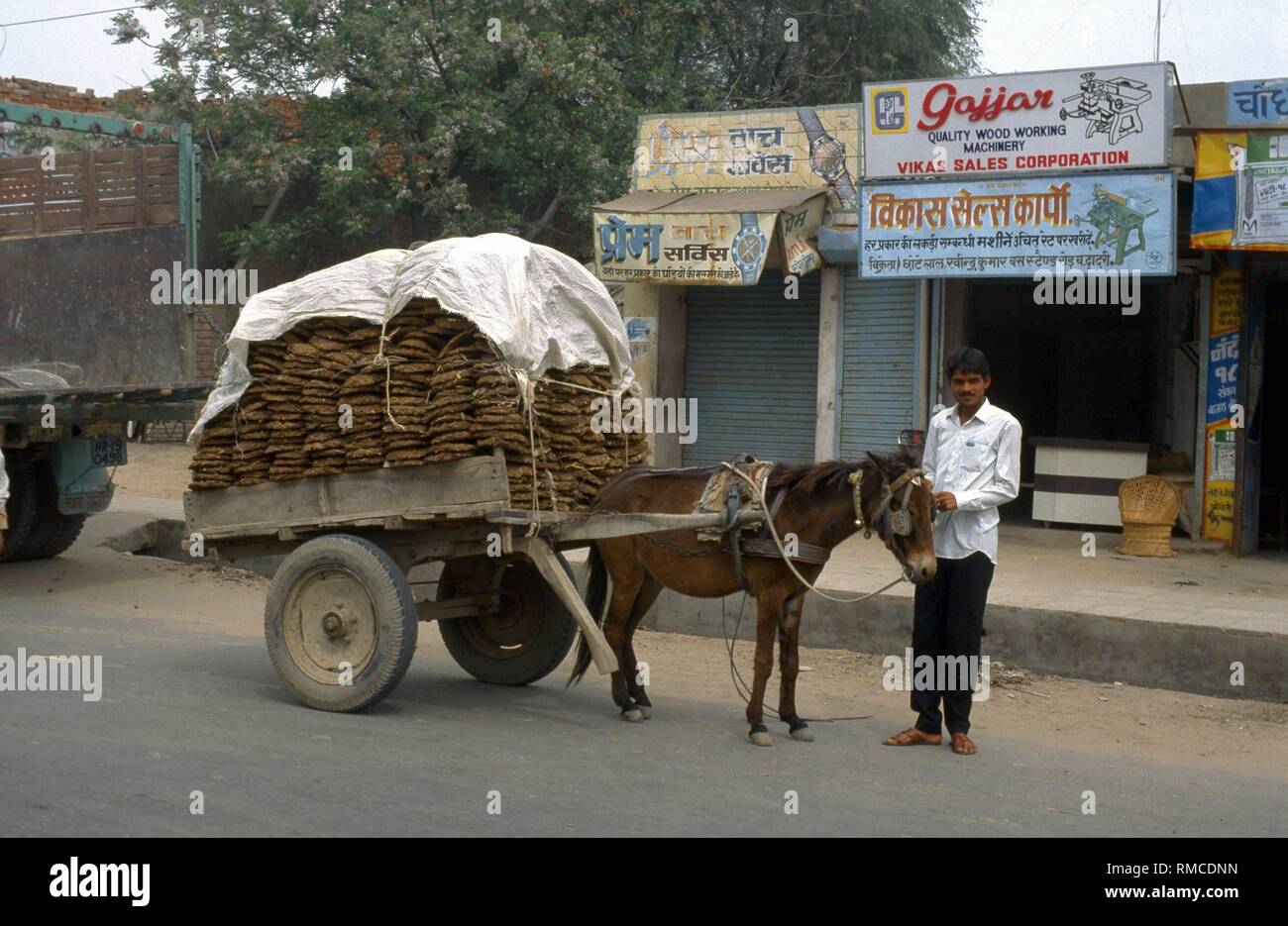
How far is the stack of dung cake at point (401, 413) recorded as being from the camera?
22.4ft

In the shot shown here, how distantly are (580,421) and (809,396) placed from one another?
7.74m

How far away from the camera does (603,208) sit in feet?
45.2

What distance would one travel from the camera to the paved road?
534 centimetres

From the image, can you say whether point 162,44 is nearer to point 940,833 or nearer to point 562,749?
point 562,749

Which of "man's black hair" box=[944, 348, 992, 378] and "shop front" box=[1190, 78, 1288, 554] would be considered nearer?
"man's black hair" box=[944, 348, 992, 378]

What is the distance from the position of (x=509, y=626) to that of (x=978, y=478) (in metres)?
2.79

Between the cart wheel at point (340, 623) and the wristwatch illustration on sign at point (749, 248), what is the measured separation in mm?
6801

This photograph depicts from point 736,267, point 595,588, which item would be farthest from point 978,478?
point 736,267

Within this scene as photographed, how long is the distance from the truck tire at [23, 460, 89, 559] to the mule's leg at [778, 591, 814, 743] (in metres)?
7.38

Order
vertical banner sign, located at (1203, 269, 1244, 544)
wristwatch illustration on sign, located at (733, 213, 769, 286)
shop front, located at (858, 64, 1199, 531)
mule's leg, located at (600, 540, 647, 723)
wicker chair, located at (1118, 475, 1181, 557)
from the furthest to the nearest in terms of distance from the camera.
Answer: wristwatch illustration on sign, located at (733, 213, 769, 286) → vertical banner sign, located at (1203, 269, 1244, 544) → wicker chair, located at (1118, 475, 1181, 557) → shop front, located at (858, 64, 1199, 531) → mule's leg, located at (600, 540, 647, 723)

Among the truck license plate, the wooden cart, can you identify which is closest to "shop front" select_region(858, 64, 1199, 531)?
the wooden cart

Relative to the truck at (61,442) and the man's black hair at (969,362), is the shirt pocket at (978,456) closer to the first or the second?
the man's black hair at (969,362)

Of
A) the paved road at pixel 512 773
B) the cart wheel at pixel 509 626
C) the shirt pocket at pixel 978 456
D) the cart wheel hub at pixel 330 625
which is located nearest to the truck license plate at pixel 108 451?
the paved road at pixel 512 773

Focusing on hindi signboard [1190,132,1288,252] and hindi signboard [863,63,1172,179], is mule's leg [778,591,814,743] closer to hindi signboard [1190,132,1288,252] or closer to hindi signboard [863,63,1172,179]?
hindi signboard [1190,132,1288,252]
